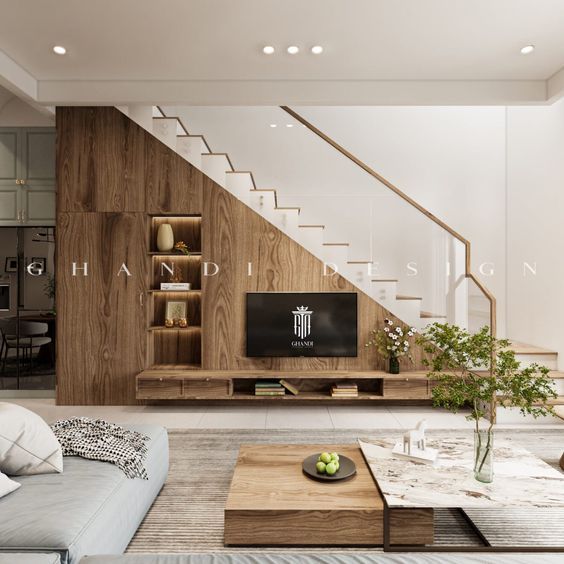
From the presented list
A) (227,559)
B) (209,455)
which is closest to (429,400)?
(209,455)

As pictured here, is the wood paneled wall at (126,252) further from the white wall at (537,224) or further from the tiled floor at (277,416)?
the white wall at (537,224)

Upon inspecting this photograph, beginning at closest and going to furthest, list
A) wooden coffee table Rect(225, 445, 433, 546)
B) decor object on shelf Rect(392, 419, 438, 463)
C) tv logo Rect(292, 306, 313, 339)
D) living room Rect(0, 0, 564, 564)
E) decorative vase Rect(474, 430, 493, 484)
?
1. wooden coffee table Rect(225, 445, 433, 546)
2. decorative vase Rect(474, 430, 493, 484)
3. decor object on shelf Rect(392, 419, 438, 463)
4. living room Rect(0, 0, 564, 564)
5. tv logo Rect(292, 306, 313, 339)

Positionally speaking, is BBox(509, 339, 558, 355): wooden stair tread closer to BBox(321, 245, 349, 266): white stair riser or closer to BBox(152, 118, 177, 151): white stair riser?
BBox(321, 245, 349, 266): white stair riser

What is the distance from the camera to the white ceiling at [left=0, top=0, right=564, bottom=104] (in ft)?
10.9

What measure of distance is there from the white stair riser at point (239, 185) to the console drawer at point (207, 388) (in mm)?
1894

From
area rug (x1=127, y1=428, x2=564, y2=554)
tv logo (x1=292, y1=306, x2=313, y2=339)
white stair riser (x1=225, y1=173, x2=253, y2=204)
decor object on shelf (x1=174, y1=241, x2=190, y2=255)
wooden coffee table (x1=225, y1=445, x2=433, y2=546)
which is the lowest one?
area rug (x1=127, y1=428, x2=564, y2=554)

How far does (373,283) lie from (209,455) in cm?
248

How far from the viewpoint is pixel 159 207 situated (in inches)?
192

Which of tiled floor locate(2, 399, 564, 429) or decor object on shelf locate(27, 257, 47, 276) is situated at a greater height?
decor object on shelf locate(27, 257, 47, 276)

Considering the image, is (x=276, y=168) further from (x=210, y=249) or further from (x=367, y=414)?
(x=367, y=414)

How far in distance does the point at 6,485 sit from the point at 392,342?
3706 mm

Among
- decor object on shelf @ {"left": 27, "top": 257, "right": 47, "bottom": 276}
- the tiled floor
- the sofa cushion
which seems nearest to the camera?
the sofa cushion

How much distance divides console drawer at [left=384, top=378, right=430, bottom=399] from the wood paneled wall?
0.87 feet

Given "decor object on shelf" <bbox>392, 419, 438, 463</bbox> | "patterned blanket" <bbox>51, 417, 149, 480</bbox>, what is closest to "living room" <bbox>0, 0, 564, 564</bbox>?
"patterned blanket" <bbox>51, 417, 149, 480</bbox>
